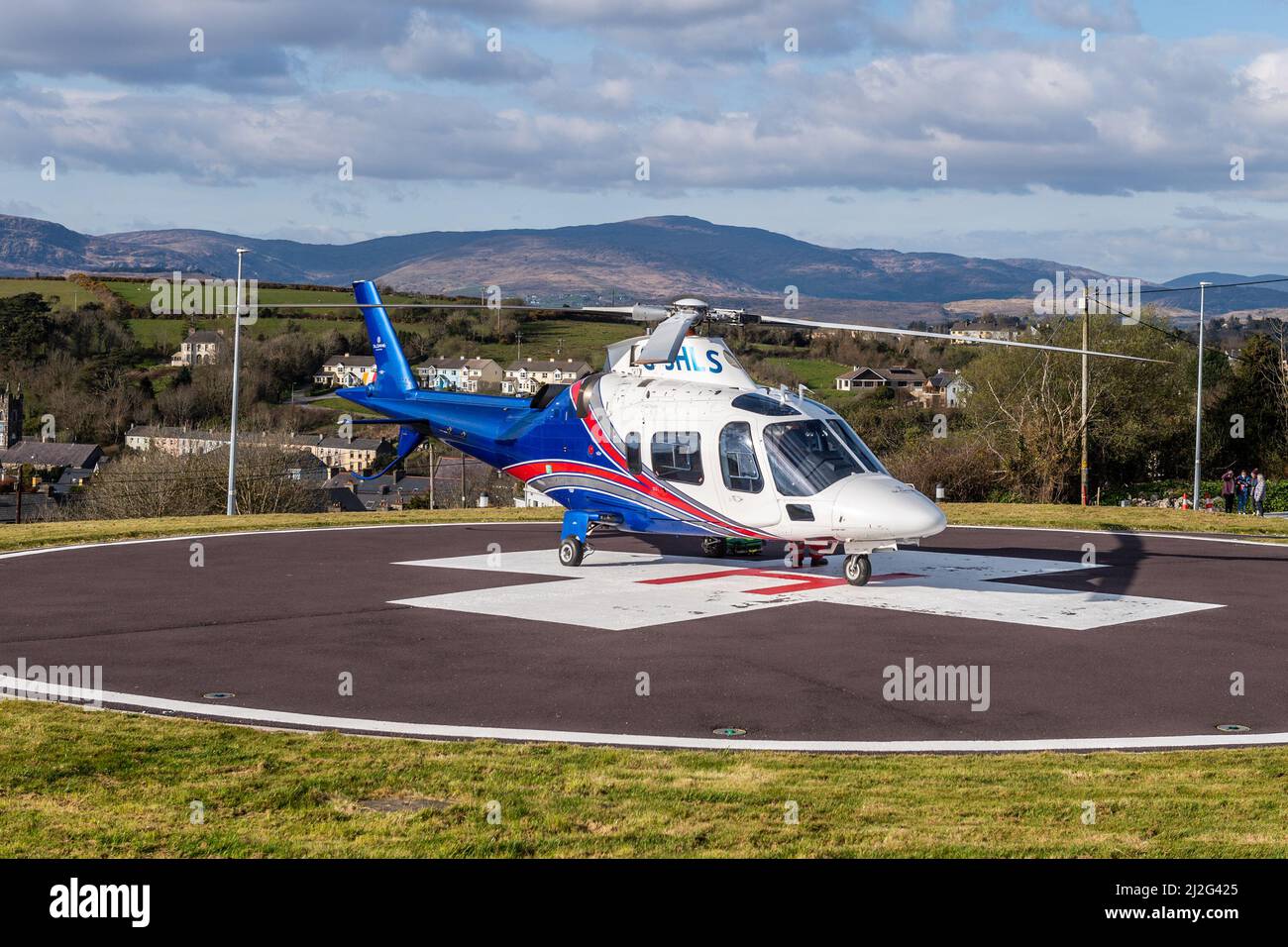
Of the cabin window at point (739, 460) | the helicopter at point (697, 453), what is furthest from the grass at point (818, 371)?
the cabin window at point (739, 460)

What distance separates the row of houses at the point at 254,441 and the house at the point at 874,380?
1386 inches

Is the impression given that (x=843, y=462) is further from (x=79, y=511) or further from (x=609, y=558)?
(x=79, y=511)

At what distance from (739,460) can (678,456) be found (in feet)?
4.20

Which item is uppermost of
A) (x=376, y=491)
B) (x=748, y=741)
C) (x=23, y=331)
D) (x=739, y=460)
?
(x=23, y=331)

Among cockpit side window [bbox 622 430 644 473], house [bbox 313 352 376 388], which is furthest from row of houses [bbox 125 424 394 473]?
cockpit side window [bbox 622 430 644 473]

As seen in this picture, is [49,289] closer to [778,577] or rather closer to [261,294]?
[261,294]

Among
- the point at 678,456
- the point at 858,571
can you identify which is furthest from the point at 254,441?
the point at 858,571

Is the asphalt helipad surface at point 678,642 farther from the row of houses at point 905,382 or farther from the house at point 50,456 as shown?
the house at point 50,456

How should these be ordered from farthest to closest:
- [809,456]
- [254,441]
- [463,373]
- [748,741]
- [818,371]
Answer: [818,371]
[463,373]
[254,441]
[809,456]
[748,741]

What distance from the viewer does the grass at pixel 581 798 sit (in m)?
7.70

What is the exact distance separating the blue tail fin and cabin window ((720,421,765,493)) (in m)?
8.81

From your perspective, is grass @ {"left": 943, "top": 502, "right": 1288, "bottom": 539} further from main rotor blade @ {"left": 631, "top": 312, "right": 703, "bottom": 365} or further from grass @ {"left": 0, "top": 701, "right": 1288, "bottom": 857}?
grass @ {"left": 0, "top": 701, "right": 1288, "bottom": 857}

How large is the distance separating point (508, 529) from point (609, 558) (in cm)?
621

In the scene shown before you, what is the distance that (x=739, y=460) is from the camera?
1956 cm
